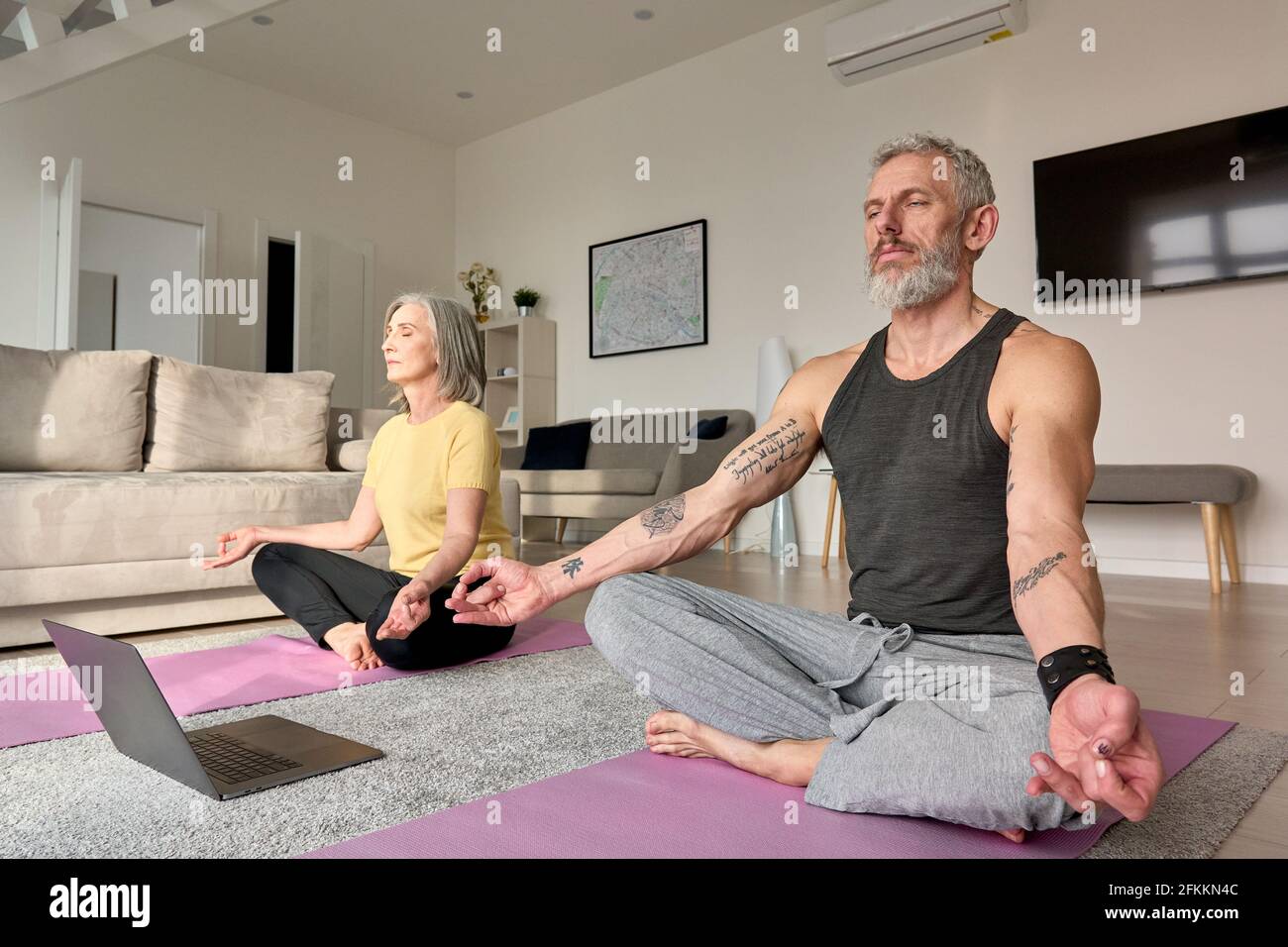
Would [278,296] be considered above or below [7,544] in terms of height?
above

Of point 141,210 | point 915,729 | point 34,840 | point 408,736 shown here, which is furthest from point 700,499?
point 141,210

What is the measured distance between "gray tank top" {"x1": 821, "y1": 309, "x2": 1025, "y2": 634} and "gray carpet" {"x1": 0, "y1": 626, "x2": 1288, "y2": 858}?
0.35 m

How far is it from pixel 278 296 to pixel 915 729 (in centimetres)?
610

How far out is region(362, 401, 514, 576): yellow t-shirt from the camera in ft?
6.57

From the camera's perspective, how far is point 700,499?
136 centimetres

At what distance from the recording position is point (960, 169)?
1352mm

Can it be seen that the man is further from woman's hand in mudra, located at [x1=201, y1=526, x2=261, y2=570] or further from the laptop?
woman's hand in mudra, located at [x1=201, y1=526, x2=261, y2=570]

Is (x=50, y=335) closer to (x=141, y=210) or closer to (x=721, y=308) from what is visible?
(x=141, y=210)

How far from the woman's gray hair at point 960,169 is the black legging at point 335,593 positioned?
1334 millimetres
